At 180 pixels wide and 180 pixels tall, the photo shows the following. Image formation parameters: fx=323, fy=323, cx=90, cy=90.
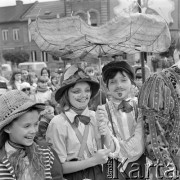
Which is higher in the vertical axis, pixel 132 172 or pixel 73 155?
pixel 73 155

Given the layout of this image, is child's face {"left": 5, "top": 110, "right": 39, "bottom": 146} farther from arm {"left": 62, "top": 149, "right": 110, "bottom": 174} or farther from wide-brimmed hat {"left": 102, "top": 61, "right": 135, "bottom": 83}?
wide-brimmed hat {"left": 102, "top": 61, "right": 135, "bottom": 83}

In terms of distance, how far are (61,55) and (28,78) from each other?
281 inches

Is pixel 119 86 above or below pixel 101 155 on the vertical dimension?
above

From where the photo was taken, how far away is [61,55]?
8.13 ft

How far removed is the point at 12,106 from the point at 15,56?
127ft

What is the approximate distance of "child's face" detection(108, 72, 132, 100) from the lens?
259 centimetres

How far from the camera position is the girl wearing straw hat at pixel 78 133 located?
7.58 feet

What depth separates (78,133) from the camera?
94.3 inches

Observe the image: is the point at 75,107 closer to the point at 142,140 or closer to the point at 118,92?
the point at 118,92

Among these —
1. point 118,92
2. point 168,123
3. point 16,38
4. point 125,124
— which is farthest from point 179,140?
point 16,38

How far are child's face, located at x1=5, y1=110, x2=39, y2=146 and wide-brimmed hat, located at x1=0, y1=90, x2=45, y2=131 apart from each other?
2.0 inches

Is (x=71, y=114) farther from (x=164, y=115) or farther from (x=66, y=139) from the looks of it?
(x=164, y=115)

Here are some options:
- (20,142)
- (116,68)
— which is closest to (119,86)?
(116,68)

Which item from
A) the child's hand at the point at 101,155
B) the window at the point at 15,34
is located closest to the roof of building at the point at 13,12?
the window at the point at 15,34
